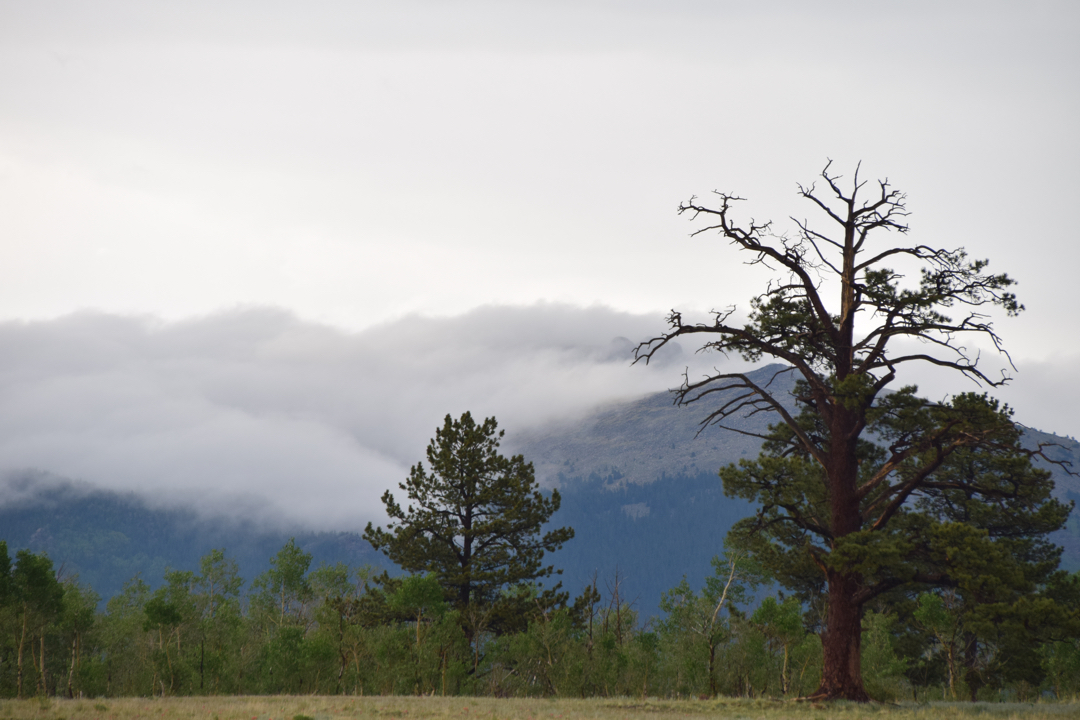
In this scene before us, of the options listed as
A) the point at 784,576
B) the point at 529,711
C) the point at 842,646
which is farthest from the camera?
the point at 784,576

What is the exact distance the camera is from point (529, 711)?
17.9m

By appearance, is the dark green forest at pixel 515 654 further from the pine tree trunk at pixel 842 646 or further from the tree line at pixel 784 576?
the pine tree trunk at pixel 842 646

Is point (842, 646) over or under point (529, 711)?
over

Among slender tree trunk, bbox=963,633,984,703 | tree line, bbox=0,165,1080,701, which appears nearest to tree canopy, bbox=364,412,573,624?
tree line, bbox=0,165,1080,701

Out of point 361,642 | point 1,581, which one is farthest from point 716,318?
point 1,581

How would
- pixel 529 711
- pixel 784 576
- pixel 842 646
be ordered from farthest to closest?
1. pixel 784 576
2. pixel 842 646
3. pixel 529 711

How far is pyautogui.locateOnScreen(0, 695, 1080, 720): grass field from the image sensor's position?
53.2ft

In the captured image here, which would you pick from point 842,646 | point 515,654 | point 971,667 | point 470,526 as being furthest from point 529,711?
point 971,667

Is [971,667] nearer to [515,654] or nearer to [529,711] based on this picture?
[515,654]

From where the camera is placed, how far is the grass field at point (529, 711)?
639 inches

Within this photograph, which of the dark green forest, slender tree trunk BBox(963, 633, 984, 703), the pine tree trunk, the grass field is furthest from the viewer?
the dark green forest

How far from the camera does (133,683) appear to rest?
56625 mm

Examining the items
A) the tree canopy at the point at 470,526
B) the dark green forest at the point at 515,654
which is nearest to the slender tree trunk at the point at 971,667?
the dark green forest at the point at 515,654

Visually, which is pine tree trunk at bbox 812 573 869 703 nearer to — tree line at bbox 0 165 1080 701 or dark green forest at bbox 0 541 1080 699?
tree line at bbox 0 165 1080 701
